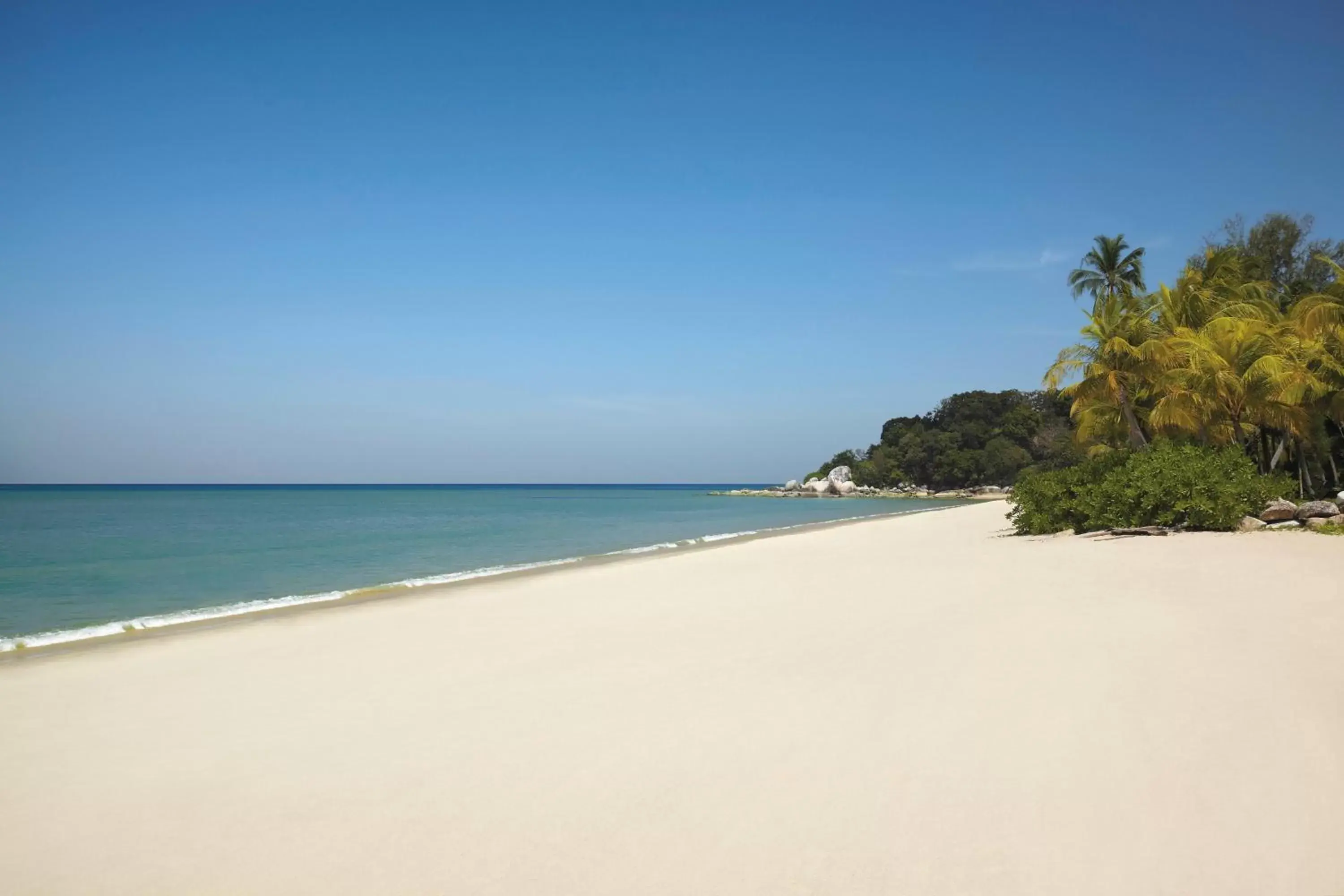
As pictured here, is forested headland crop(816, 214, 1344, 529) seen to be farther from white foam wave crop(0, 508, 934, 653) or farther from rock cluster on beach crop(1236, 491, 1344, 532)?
white foam wave crop(0, 508, 934, 653)

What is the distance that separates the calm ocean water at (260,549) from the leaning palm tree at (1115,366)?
12.9 meters

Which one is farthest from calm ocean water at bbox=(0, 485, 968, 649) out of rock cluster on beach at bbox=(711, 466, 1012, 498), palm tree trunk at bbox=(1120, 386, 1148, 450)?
rock cluster on beach at bbox=(711, 466, 1012, 498)

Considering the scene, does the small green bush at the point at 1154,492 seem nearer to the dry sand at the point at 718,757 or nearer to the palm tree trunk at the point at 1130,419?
the palm tree trunk at the point at 1130,419

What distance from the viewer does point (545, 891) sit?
2832mm

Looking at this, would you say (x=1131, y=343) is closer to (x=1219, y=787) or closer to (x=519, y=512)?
(x=1219, y=787)

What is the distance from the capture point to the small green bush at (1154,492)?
46.4ft

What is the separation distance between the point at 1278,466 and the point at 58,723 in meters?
32.5

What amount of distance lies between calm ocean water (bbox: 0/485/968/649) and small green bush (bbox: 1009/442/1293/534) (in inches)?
431

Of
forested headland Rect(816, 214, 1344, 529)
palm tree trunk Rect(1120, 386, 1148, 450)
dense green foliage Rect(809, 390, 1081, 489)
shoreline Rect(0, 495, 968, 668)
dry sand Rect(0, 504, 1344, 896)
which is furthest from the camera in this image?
dense green foliage Rect(809, 390, 1081, 489)

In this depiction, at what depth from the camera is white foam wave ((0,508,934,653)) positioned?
387 inches

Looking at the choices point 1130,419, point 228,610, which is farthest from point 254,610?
point 1130,419

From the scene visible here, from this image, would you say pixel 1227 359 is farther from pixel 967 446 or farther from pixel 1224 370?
pixel 967 446

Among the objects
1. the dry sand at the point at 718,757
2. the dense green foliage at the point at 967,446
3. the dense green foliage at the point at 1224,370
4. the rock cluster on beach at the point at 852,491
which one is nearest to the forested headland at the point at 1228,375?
the dense green foliage at the point at 1224,370

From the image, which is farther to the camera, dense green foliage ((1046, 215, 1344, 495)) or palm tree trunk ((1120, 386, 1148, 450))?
palm tree trunk ((1120, 386, 1148, 450))
